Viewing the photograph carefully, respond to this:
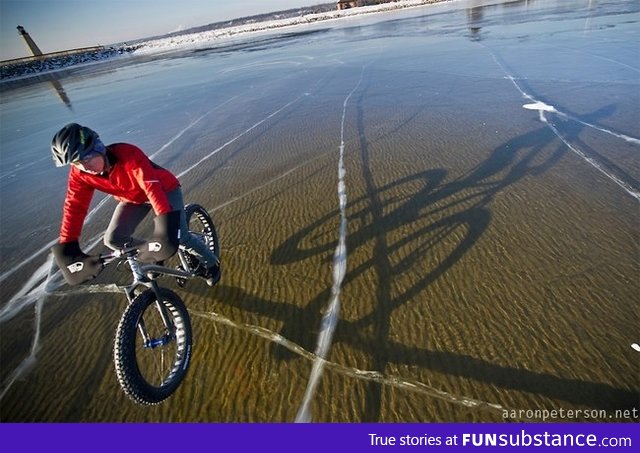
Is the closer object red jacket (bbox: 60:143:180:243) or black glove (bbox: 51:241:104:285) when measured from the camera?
black glove (bbox: 51:241:104:285)

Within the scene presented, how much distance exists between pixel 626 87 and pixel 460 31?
17965 millimetres

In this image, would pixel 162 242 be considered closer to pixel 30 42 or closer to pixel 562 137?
pixel 562 137

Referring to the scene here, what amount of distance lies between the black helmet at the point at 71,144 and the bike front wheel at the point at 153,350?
1.44 metres

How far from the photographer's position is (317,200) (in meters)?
6.56

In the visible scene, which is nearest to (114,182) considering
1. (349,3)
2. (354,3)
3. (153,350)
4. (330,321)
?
(153,350)

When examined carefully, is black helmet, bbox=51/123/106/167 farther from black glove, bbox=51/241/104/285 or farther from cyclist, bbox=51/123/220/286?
Answer: black glove, bbox=51/241/104/285

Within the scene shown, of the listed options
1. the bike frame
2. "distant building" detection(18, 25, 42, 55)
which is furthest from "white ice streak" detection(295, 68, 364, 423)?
"distant building" detection(18, 25, 42, 55)

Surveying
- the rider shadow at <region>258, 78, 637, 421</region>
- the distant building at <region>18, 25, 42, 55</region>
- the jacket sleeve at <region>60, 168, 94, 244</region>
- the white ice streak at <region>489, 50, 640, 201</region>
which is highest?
the distant building at <region>18, 25, 42, 55</region>

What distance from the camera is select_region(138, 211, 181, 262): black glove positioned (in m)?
3.31

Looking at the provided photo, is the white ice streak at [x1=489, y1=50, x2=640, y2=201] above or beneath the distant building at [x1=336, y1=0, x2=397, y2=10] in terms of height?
beneath

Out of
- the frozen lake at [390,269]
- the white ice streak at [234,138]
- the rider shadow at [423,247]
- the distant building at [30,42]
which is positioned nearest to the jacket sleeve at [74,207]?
the frozen lake at [390,269]

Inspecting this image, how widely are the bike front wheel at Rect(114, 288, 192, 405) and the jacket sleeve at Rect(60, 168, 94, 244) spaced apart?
99 cm

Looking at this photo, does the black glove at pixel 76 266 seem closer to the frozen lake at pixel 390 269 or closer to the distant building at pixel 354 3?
the frozen lake at pixel 390 269

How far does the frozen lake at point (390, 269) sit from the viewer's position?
10.8 feet
